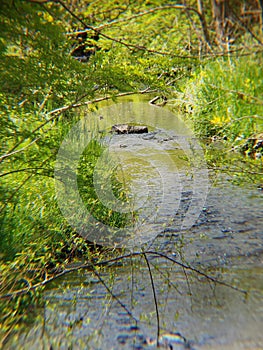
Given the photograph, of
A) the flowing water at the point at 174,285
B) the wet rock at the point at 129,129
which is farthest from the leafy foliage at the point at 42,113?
the wet rock at the point at 129,129

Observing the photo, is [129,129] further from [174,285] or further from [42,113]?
[174,285]

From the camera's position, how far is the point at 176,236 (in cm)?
362

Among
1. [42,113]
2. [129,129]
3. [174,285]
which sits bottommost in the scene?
[174,285]

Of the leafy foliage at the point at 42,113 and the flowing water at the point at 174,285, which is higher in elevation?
the leafy foliage at the point at 42,113

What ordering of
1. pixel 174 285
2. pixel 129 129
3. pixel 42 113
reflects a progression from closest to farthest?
pixel 174 285, pixel 42 113, pixel 129 129

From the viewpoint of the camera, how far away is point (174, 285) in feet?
9.27

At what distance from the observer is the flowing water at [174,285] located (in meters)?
2.29

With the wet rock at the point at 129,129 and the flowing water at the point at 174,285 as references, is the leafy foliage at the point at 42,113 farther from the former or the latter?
the wet rock at the point at 129,129

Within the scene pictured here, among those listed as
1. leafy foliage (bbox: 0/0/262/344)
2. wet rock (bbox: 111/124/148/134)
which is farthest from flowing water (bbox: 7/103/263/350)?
wet rock (bbox: 111/124/148/134)

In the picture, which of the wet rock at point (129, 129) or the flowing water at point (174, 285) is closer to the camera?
the flowing water at point (174, 285)

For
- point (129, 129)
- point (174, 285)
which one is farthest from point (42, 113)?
point (129, 129)

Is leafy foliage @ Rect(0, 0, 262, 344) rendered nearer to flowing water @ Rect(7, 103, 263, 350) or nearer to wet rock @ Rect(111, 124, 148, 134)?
flowing water @ Rect(7, 103, 263, 350)

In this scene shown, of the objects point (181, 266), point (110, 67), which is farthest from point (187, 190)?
point (110, 67)

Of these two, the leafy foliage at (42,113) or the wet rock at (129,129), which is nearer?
the leafy foliage at (42,113)
